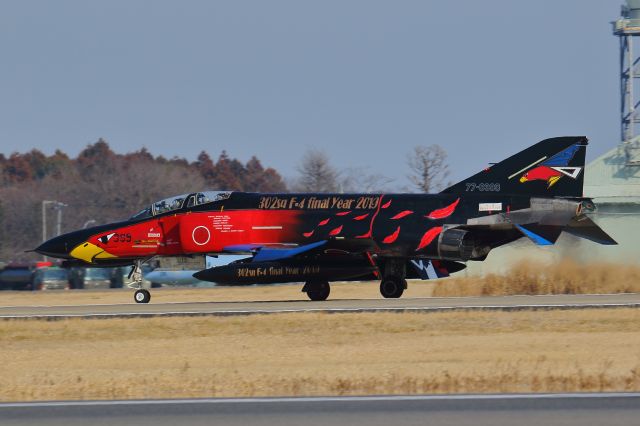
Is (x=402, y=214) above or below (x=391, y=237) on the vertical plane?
above

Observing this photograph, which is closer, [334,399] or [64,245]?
[334,399]

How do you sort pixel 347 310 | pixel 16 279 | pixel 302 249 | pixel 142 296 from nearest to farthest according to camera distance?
pixel 347 310 < pixel 302 249 < pixel 142 296 < pixel 16 279

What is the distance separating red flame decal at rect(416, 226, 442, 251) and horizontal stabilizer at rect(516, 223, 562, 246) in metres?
2.05

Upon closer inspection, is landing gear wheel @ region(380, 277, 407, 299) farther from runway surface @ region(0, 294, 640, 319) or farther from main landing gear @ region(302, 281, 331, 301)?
main landing gear @ region(302, 281, 331, 301)

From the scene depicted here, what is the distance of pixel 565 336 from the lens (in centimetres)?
1905

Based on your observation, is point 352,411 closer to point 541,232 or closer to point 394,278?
point 541,232

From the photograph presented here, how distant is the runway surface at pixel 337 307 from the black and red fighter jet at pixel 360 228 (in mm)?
1135

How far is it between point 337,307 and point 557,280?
9.44 metres

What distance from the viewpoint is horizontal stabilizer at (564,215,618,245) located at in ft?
90.4

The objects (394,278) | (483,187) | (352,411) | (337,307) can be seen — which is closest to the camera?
(352,411)

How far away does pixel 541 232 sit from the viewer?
27.7 metres

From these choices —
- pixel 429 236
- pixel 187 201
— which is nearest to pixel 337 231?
pixel 429 236

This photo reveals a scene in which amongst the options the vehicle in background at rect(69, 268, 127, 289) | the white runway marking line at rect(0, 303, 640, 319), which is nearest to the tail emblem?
the white runway marking line at rect(0, 303, 640, 319)

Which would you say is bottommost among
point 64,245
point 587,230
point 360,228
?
point 64,245
